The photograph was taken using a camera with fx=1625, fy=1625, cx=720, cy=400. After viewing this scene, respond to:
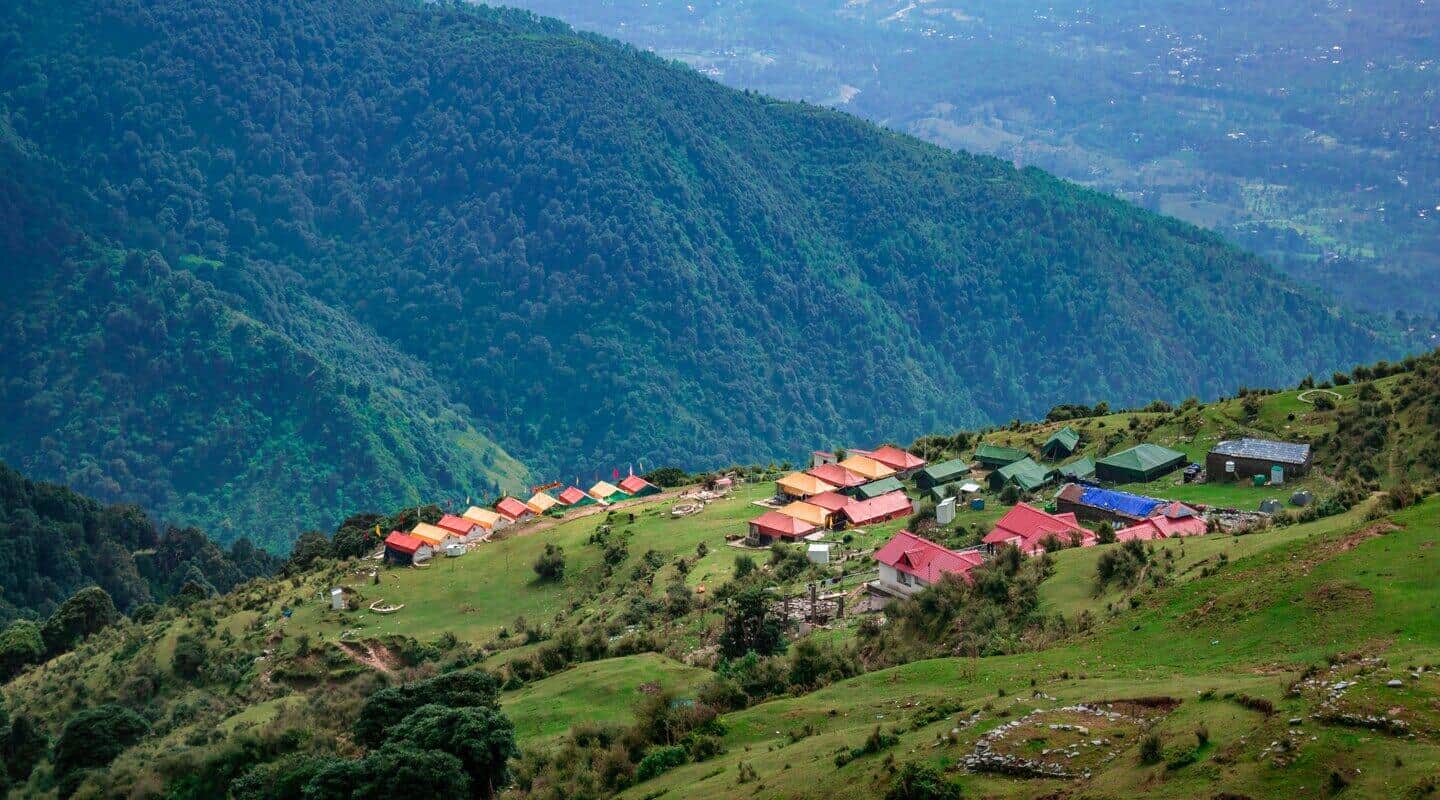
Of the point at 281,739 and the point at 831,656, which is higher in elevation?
the point at 831,656

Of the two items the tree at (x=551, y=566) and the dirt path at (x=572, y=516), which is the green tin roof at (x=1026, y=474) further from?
the dirt path at (x=572, y=516)

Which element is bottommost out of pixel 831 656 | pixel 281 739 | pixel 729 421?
pixel 729 421

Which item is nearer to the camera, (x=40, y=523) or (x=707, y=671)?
(x=707, y=671)

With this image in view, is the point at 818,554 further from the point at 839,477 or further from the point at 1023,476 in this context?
the point at 839,477

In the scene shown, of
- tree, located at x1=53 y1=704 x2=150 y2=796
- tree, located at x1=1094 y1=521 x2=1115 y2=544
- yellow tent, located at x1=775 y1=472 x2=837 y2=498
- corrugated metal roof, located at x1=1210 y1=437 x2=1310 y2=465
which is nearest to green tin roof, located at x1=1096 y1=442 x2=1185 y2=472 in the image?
corrugated metal roof, located at x1=1210 y1=437 x2=1310 y2=465

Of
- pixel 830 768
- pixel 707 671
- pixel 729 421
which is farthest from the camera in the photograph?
pixel 729 421

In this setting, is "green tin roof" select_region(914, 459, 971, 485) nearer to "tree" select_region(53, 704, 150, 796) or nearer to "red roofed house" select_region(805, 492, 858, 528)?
"red roofed house" select_region(805, 492, 858, 528)

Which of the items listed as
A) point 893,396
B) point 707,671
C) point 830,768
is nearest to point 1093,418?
point 707,671

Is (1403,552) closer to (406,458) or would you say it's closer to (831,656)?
(831,656)

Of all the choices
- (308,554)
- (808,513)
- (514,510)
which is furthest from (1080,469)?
(308,554)
